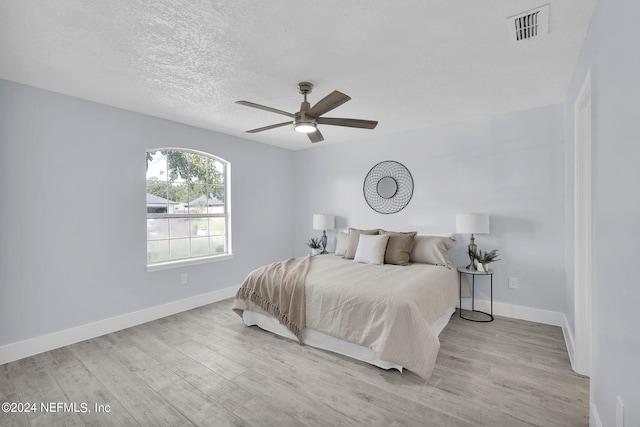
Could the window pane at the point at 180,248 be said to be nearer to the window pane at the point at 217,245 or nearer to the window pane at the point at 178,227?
the window pane at the point at 178,227

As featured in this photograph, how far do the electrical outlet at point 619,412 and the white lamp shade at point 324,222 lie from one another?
3.89 m

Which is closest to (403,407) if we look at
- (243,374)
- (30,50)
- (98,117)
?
(243,374)

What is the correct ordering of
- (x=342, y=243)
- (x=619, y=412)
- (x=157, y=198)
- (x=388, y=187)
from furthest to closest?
1. (x=388, y=187)
2. (x=342, y=243)
3. (x=157, y=198)
4. (x=619, y=412)

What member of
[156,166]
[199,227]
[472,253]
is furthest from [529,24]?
[199,227]

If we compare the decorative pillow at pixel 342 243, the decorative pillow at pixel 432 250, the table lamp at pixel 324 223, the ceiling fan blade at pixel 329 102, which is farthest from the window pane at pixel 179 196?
the decorative pillow at pixel 432 250

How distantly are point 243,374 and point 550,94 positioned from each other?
4.00 metres

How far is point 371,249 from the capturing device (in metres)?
3.74

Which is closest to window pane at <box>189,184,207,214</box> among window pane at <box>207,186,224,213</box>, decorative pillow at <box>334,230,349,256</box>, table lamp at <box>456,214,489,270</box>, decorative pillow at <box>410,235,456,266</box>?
window pane at <box>207,186,224,213</box>

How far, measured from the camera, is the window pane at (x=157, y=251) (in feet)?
12.4

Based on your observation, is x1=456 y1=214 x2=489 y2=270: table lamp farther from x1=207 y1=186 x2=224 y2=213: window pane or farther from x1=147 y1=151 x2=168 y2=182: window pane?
x1=147 y1=151 x2=168 y2=182: window pane

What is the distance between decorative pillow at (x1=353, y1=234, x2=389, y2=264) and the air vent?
93.9 inches

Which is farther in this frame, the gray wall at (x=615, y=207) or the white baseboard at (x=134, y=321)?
the white baseboard at (x=134, y=321)

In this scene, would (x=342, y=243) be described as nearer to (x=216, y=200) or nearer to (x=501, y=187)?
(x=216, y=200)

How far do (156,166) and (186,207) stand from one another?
0.66m
